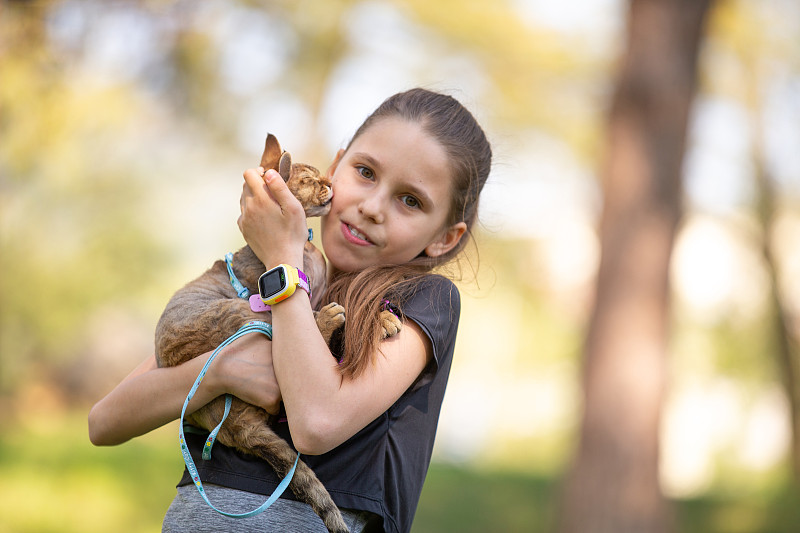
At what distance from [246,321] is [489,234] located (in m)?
1.13

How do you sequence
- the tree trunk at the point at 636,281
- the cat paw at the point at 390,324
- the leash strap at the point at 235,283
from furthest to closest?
the tree trunk at the point at 636,281
the leash strap at the point at 235,283
the cat paw at the point at 390,324

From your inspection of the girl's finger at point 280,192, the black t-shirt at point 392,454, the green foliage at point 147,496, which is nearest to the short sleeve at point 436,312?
Result: the black t-shirt at point 392,454

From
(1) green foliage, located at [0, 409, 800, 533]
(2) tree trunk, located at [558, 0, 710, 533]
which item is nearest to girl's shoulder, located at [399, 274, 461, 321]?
(2) tree trunk, located at [558, 0, 710, 533]

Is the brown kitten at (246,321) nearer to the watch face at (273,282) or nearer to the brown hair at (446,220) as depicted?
the brown hair at (446,220)

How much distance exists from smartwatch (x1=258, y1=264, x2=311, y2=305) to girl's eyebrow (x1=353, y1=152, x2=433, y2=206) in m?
0.45

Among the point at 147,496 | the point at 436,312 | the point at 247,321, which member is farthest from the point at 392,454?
the point at 147,496

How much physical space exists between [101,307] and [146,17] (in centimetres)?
767

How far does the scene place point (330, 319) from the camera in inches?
83.2

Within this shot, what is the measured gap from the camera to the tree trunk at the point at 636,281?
6.46 metres

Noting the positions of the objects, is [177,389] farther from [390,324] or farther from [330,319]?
[390,324]

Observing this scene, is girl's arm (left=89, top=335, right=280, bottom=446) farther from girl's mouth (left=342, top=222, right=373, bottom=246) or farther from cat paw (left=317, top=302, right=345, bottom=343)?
girl's mouth (left=342, top=222, right=373, bottom=246)

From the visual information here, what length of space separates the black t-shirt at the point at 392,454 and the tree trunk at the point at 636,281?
184 inches

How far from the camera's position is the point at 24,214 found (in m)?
11.9

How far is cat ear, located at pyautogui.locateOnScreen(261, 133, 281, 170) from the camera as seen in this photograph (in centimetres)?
243
